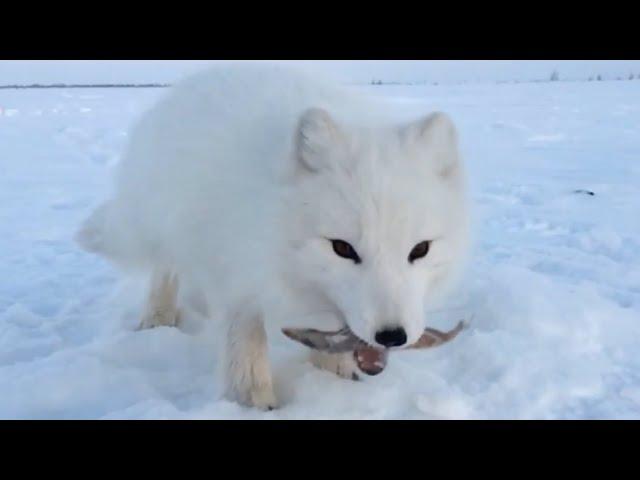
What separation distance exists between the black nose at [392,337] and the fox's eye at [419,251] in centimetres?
29

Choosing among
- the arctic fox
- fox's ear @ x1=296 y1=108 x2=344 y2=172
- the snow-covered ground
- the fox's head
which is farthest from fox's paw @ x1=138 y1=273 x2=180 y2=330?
fox's ear @ x1=296 y1=108 x2=344 y2=172

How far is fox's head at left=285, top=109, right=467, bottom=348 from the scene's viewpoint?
2209mm

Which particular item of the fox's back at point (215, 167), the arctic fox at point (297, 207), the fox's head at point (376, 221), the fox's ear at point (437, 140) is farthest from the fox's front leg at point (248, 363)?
the fox's ear at point (437, 140)

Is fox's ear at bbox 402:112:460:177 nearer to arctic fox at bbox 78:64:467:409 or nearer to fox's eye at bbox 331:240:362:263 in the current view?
arctic fox at bbox 78:64:467:409

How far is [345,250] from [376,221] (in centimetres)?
15

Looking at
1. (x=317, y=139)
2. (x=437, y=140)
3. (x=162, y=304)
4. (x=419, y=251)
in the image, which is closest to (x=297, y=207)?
(x=317, y=139)

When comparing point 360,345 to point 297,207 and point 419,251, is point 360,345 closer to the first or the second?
point 419,251

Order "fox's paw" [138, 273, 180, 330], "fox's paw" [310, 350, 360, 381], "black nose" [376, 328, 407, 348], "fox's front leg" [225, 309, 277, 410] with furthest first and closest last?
"fox's paw" [138, 273, 180, 330], "fox's paw" [310, 350, 360, 381], "fox's front leg" [225, 309, 277, 410], "black nose" [376, 328, 407, 348]

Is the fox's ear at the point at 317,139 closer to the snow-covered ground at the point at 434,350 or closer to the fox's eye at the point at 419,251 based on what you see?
the fox's eye at the point at 419,251

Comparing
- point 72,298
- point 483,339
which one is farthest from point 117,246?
point 483,339

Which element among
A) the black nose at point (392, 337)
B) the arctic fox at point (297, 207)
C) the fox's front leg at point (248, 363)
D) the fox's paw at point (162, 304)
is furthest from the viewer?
the fox's paw at point (162, 304)

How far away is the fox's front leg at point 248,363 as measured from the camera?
2.72 metres
